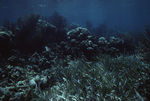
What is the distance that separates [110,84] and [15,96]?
313cm

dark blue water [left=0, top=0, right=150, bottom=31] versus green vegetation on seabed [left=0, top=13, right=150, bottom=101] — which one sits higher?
dark blue water [left=0, top=0, right=150, bottom=31]

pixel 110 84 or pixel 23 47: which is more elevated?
pixel 110 84

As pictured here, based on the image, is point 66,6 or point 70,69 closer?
point 70,69

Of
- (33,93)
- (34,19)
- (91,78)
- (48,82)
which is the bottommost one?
(48,82)

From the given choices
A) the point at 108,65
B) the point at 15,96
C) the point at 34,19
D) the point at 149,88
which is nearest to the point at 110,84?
the point at 149,88

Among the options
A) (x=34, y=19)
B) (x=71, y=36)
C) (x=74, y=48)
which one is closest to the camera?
(x=74, y=48)

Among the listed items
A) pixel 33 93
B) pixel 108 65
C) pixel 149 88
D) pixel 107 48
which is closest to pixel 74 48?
pixel 107 48

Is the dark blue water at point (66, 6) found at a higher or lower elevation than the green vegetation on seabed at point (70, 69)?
higher

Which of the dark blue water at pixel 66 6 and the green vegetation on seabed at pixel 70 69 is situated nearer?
the green vegetation on seabed at pixel 70 69

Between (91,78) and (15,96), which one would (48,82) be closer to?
(15,96)

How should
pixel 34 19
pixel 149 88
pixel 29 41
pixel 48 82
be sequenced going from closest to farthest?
pixel 149 88 < pixel 48 82 < pixel 29 41 < pixel 34 19

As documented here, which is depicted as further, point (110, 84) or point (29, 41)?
point (29, 41)

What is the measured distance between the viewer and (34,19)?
1034 centimetres

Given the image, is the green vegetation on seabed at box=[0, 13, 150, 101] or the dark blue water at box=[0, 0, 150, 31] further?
the dark blue water at box=[0, 0, 150, 31]
